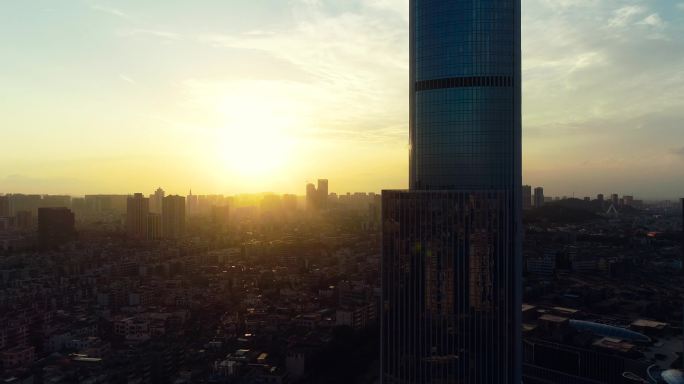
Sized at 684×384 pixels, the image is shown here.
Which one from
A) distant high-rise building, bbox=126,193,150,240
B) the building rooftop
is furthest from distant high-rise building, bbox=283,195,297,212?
the building rooftop

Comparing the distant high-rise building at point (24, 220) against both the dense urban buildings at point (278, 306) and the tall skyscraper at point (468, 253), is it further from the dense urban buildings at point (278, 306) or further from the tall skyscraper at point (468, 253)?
the tall skyscraper at point (468, 253)

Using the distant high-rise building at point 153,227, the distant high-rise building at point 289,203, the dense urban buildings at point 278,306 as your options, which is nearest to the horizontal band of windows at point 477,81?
the dense urban buildings at point 278,306

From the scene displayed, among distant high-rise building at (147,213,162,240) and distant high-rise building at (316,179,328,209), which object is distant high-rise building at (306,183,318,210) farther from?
distant high-rise building at (147,213,162,240)

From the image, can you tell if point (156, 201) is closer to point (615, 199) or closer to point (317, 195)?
point (317, 195)

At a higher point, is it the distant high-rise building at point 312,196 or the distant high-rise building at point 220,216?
the distant high-rise building at point 312,196

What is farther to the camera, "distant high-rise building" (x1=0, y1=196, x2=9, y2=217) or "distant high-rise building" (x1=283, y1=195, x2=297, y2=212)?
"distant high-rise building" (x1=283, y1=195, x2=297, y2=212)
